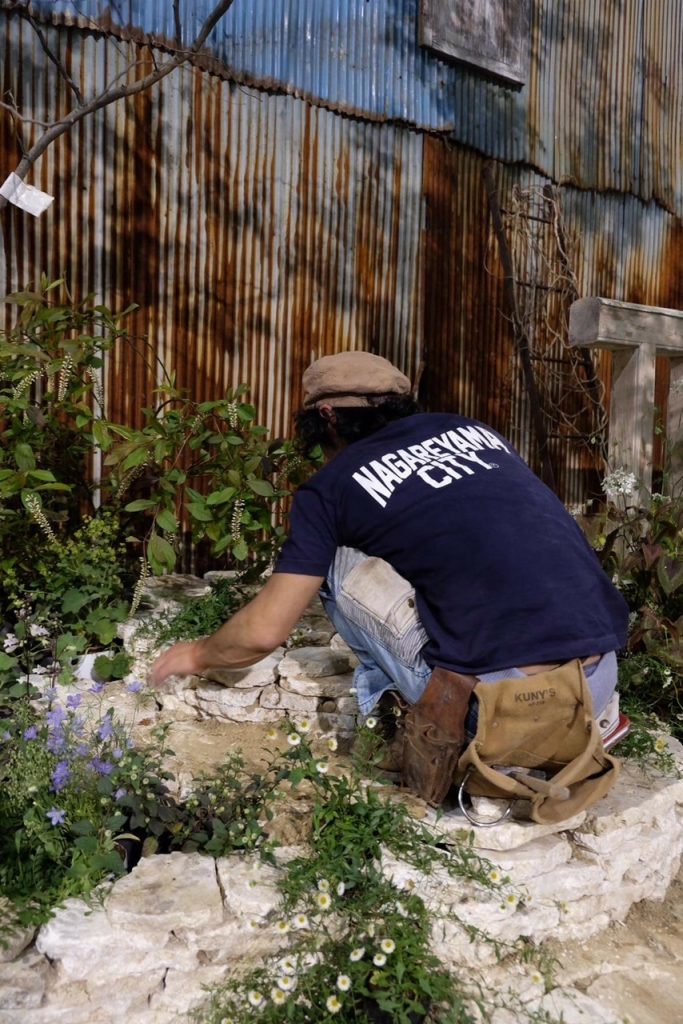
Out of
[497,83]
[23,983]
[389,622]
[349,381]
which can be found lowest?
[23,983]

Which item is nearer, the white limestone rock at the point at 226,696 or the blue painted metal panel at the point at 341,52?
the white limestone rock at the point at 226,696

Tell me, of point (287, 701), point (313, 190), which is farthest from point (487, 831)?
point (313, 190)

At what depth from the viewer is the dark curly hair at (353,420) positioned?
10.2 feet

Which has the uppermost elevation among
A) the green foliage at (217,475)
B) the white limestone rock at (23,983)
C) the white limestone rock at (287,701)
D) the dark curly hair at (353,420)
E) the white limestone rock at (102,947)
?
the dark curly hair at (353,420)

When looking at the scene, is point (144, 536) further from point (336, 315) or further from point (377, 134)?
point (377, 134)

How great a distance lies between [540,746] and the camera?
2846mm

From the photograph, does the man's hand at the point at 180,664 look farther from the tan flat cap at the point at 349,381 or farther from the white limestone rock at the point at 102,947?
the tan flat cap at the point at 349,381

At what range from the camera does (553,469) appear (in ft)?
23.8

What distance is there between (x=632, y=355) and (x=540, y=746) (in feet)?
12.6

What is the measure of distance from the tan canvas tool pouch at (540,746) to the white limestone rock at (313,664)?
1.10 m

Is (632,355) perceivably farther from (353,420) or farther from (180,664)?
(180,664)

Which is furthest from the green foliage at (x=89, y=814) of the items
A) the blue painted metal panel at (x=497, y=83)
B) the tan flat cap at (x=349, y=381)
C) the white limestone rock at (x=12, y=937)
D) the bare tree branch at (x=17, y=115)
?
the blue painted metal panel at (x=497, y=83)

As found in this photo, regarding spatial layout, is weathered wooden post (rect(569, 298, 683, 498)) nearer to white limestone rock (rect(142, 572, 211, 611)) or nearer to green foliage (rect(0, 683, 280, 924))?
white limestone rock (rect(142, 572, 211, 611))

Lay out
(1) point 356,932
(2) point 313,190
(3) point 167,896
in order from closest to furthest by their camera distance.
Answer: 1. (1) point 356,932
2. (3) point 167,896
3. (2) point 313,190
